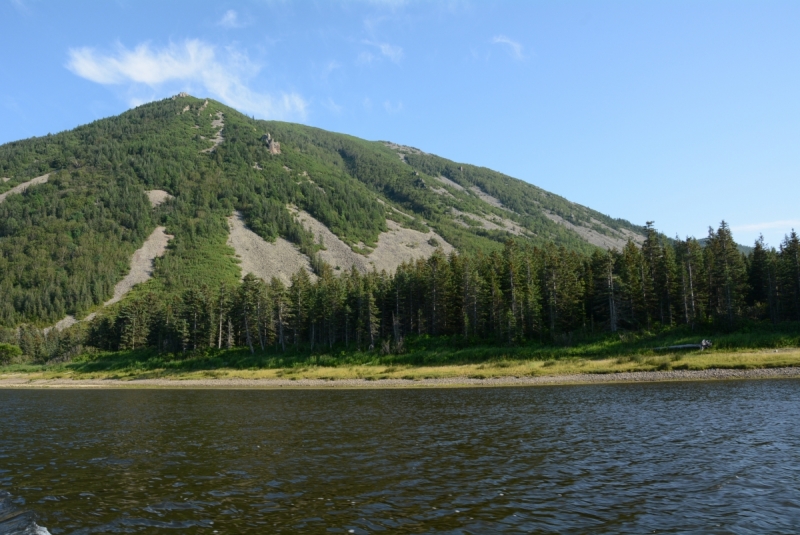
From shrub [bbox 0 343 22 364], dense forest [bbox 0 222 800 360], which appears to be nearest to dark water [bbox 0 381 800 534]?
dense forest [bbox 0 222 800 360]

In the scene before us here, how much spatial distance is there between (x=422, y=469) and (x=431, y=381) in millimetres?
46500

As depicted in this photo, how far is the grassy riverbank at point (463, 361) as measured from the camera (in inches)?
2452

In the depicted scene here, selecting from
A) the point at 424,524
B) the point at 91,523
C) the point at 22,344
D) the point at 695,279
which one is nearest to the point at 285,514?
the point at 424,524

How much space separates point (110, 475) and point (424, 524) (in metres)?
15.3

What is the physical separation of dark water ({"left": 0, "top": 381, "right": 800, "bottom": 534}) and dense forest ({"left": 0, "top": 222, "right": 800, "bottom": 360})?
43.6m

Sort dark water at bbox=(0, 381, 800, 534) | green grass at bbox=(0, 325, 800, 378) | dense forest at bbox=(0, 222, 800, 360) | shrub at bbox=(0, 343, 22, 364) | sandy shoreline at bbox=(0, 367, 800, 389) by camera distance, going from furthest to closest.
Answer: shrub at bbox=(0, 343, 22, 364) < dense forest at bbox=(0, 222, 800, 360) < green grass at bbox=(0, 325, 800, 378) < sandy shoreline at bbox=(0, 367, 800, 389) < dark water at bbox=(0, 381, 800, 534)

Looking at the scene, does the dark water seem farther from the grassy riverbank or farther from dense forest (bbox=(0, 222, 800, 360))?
dense forest (bbox=(0, 222, 800, 360))

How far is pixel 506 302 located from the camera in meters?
91.1

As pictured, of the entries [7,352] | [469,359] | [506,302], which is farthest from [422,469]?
[7,352]

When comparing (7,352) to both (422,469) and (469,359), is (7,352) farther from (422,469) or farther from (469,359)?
(422,469)

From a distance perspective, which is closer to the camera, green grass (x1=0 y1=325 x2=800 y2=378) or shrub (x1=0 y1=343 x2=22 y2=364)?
green grass (x1=0 y1=325 x2=800 y2=378)

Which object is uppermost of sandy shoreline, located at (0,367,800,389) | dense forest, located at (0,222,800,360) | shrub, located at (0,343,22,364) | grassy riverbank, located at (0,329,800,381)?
dense forest, located at (0,222,800,360)

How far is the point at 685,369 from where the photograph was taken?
5919 cm

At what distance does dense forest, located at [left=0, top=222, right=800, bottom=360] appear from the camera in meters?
81.5
